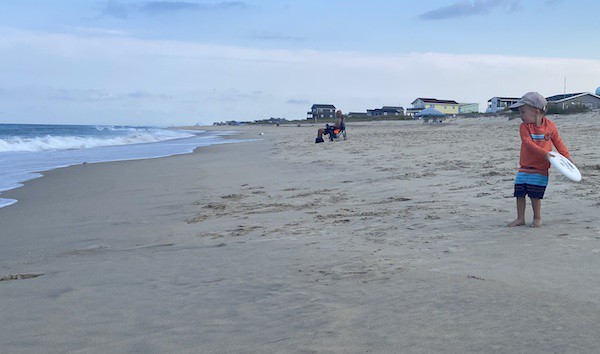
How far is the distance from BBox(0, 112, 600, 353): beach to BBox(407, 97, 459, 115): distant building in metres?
87.1

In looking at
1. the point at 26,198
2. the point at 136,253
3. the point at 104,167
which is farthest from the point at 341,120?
the point at 136,253

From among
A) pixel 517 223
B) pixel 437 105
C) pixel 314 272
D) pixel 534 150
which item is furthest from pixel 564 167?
pixel 437 105

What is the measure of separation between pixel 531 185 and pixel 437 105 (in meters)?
90.1

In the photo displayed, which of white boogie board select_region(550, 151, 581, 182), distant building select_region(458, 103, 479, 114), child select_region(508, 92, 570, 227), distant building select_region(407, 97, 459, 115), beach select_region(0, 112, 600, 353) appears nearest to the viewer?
beach select_region(0, 112, 600, 353)

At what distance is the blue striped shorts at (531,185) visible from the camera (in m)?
5.11

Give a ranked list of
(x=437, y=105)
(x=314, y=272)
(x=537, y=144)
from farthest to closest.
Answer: (x=437, y=105) → (x=537, y=144) → (x=314, y=272)

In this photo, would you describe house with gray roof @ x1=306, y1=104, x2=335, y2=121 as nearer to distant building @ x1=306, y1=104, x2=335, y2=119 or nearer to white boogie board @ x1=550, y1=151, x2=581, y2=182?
distant building @ x1=306, y1=104, x2=335, y2=119

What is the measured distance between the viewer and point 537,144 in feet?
17.3

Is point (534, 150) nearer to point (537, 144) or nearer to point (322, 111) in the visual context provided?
point (537, 144)

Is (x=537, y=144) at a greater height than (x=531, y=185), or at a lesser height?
greater

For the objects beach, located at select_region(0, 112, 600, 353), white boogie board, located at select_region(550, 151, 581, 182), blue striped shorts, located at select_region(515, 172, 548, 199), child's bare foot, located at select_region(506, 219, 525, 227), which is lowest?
beach, located at select_region(0, 112, 600, 353)

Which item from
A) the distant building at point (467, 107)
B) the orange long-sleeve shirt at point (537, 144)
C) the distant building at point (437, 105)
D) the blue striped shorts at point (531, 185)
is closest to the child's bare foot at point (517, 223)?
the blue striped shorts at point (531, 185)

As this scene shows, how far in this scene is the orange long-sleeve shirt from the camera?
17.0ft

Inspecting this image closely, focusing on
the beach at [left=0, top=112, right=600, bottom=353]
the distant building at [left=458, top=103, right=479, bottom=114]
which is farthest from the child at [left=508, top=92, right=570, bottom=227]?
the distant building at [left=458, top=103, right=479, bottom=114]
